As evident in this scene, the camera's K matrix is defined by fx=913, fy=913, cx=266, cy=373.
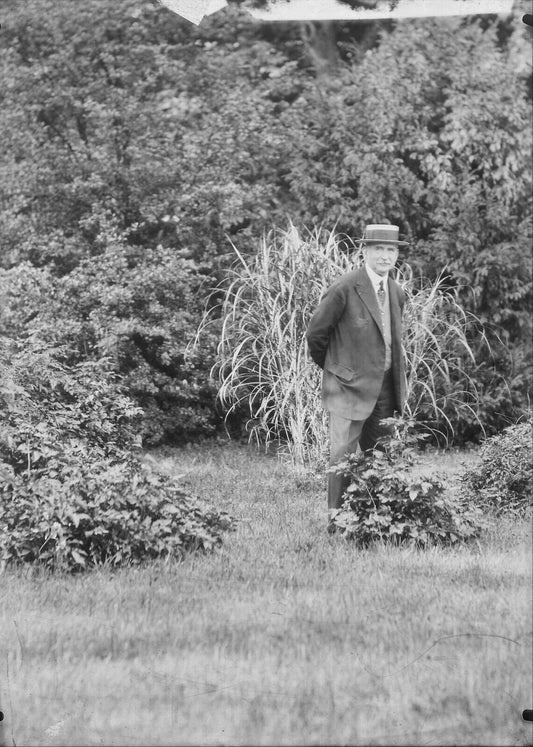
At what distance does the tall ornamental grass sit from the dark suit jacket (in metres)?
0.80

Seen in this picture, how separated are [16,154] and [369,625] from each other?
14.0 feet

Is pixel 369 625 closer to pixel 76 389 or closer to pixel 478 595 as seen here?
pixel 478 595

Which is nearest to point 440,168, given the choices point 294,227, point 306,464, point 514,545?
point 294,227

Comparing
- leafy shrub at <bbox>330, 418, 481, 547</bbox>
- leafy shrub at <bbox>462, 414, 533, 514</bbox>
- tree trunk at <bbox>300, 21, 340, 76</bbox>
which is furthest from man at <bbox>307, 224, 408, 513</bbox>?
tree trunk at <bbox>300, 21, 340, 76</bbox>

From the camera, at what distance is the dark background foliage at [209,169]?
14.3ft

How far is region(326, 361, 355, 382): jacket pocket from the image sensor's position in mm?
4754

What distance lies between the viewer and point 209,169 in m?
5.16

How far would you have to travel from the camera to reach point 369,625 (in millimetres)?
2922

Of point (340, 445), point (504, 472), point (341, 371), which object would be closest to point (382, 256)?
point (341, 371)

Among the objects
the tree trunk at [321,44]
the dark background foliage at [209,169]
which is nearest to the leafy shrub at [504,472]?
the dark background foliage at [209,169]

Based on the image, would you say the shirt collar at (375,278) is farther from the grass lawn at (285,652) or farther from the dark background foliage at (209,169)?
the grass lawn at (285,652)

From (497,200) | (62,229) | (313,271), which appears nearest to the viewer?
(497,200)

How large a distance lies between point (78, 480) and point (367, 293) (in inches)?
68.9

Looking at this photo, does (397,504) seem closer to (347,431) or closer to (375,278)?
(347,431)
